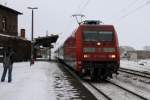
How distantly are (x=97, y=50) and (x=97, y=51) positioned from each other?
62mm

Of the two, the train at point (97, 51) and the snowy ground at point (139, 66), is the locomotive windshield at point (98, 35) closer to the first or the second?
the train at point (97, 51)

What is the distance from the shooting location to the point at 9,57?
1938 centimetres

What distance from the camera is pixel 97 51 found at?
22.4m

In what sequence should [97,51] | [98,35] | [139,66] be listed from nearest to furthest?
[97,51] → [98,35] → [139,66]

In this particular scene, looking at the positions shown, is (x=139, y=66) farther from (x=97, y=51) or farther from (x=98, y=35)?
(x=97, y=51)

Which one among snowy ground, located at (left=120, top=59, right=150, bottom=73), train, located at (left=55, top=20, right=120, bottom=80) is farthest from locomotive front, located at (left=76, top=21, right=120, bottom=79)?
snowy ground, located at (left=120, top=59, right=150, bottom=73)

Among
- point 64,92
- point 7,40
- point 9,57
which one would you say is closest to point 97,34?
point 9,57

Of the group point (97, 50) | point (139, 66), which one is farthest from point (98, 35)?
point (139, 66)

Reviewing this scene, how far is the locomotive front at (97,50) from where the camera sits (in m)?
22.2

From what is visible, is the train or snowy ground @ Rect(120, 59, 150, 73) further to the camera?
snowy ground @ Rect(120, 59, 150, 73)

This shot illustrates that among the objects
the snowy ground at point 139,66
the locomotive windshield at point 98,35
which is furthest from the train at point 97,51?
A: the snowy ground at point 139,66

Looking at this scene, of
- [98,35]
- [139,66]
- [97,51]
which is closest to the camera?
[97,51]

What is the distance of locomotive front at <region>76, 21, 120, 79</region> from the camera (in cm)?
2219

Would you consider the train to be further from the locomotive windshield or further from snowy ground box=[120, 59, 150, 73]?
snowy ground box=[120, 59, 150, 73]
